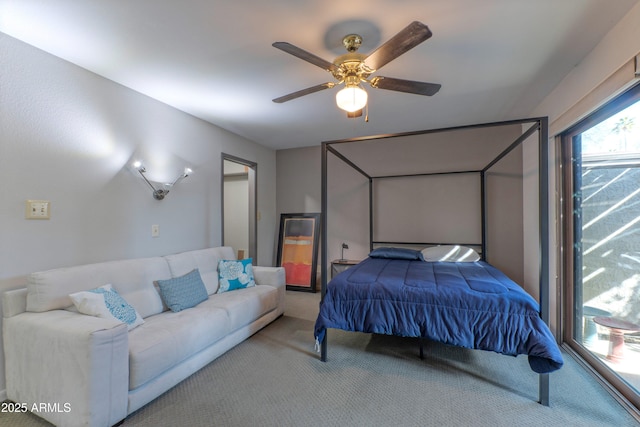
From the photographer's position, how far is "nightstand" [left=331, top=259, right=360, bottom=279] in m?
4.39

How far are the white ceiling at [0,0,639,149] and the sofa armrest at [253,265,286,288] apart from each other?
1.94 meters

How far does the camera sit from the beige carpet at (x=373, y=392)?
5.73 ft

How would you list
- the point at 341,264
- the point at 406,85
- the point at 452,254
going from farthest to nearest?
the point at 341,264, the point at 452,254, the point at 406,85

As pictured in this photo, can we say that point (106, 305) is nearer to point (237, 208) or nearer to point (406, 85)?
point (406, 85)

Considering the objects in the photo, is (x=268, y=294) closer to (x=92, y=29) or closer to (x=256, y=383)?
(x=256, y=383)

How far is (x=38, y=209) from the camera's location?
2.08m

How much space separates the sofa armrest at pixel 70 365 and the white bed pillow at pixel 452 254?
3214 mm

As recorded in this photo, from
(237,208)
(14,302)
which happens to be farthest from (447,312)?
(237,208)

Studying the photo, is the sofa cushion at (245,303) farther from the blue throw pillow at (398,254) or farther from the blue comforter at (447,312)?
the blue throw pillow at (398,254)

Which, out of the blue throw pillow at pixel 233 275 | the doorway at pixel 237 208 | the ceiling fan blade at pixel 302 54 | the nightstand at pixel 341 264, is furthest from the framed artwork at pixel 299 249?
the ceiling fan blade at pixel 302 54

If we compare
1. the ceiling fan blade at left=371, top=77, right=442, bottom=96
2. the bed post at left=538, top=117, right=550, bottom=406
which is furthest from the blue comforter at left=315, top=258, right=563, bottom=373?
the ceiling fan blade at left=371, top=77, right=442, bottom=96

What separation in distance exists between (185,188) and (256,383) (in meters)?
2.32

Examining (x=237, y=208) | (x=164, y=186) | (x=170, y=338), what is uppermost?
(x=164, y=186)

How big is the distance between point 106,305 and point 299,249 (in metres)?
3.17
